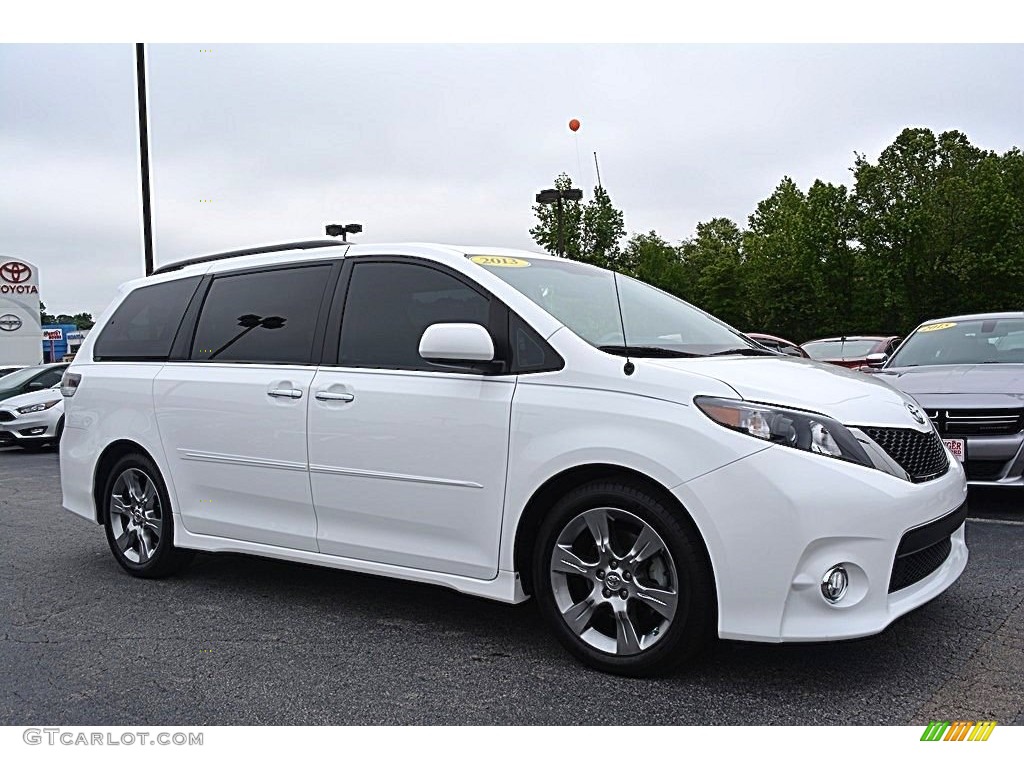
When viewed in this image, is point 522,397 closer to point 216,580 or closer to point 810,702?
point 810,702

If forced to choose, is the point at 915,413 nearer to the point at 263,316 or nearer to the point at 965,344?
the point at 263,316

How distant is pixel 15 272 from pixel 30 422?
12.3m

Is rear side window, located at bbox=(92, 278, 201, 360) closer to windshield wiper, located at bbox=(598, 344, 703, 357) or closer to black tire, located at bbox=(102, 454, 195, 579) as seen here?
black tire, located at bbox=(102, 454, 195, 579)

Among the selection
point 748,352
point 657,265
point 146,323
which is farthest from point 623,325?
point 657,265

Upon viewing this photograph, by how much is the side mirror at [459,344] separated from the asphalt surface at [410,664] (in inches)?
49.5

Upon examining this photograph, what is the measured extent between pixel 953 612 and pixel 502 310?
2474 mm

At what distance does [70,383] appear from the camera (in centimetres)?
583

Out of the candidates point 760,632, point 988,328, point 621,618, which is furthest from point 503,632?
point 988,328

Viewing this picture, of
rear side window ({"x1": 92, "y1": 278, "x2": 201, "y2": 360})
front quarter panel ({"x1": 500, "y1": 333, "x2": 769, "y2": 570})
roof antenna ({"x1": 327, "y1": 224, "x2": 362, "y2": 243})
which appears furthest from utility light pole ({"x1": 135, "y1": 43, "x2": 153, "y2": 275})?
front quarter panel ({"x1": 500, "y1": 333, "x2": 769, "y2": 570})

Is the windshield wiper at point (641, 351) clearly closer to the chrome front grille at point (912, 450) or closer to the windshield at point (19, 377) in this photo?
the chrome front grille at point (912, 450)

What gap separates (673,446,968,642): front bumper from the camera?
323 centimetres

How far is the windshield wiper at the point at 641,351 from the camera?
12.5ft
